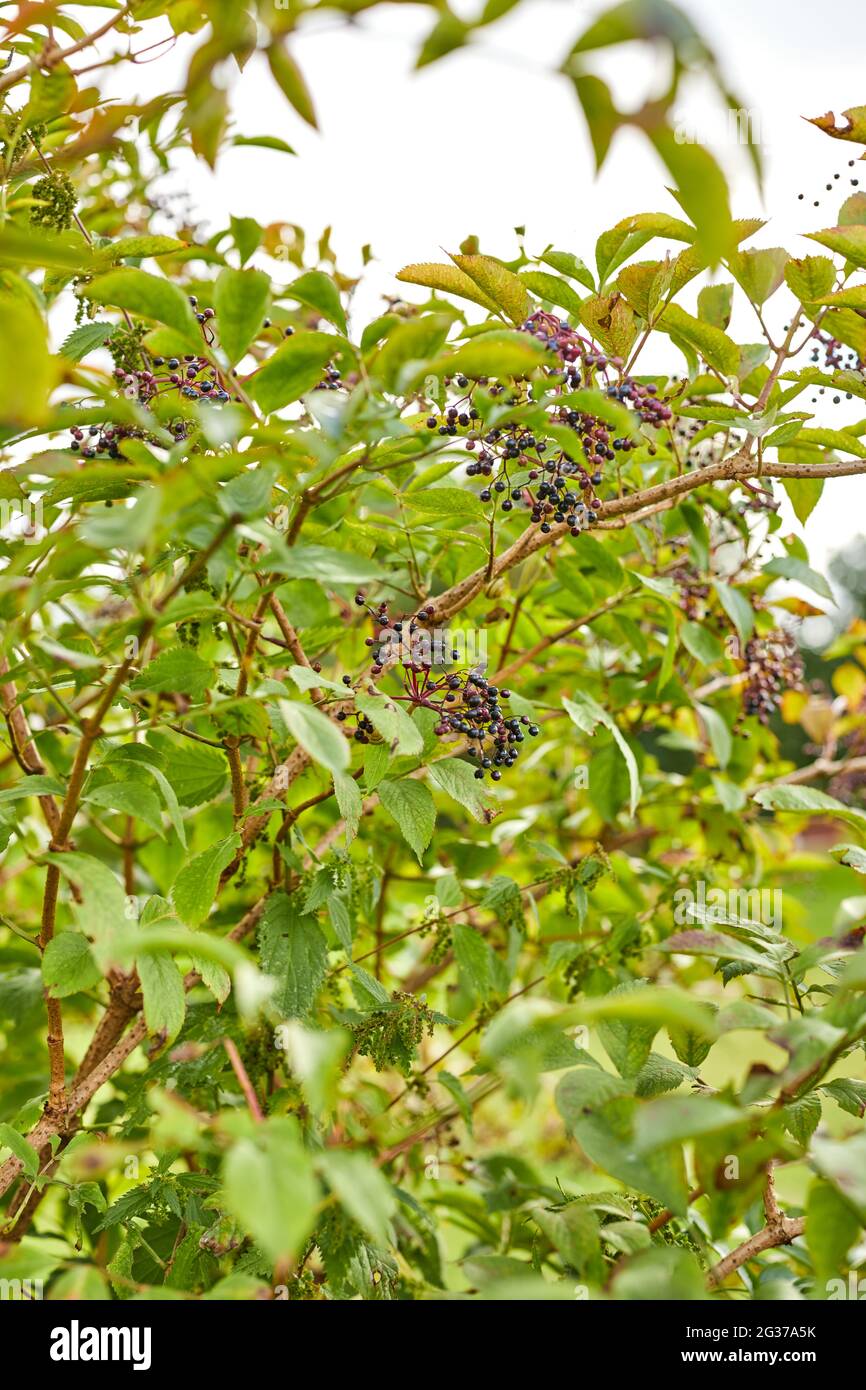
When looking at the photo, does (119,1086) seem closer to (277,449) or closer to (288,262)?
(277,449)

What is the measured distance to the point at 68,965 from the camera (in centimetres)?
74

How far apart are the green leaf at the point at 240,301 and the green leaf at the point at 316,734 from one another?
0.79 ft

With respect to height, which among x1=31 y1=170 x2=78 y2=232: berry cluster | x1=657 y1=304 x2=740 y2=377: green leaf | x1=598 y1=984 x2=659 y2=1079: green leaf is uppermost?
x1=31 y1=170 x2=78 y2=232: berry cluster

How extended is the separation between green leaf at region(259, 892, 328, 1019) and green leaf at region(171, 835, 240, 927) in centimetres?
9

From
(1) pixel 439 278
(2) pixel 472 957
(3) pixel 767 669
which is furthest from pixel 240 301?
(3) pixel 767 669

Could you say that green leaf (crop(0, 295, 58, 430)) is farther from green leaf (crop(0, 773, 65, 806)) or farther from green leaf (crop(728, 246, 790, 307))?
green leaf (crop(728, 246, 790, 307))

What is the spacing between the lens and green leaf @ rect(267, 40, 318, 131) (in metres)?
0.50

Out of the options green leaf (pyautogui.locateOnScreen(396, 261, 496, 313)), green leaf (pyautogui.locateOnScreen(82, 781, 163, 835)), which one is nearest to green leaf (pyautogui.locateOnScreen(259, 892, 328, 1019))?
green leaf (pyautogui.locateOnScreen(82, 781, 163, 835))

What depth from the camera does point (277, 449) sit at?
78 centimetres

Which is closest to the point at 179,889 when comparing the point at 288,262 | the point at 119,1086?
the point at 119,1086

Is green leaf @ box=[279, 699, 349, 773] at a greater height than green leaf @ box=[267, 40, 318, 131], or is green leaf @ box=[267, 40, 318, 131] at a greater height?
green leaf @ box=[267, 40, 318, 131]

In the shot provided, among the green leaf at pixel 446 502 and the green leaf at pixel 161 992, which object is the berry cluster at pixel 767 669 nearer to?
the green leaf at pixel 446 502

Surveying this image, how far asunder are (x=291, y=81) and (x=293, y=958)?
2.06 feet

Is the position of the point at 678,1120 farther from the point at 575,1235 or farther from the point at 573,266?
the point at 573,266
